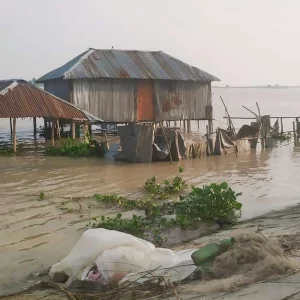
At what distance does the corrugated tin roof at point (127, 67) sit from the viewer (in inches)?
890

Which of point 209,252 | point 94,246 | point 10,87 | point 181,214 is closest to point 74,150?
point 10,87

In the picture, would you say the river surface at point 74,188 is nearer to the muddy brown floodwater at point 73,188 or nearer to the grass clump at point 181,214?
the muddy brown floodwater at point 73,188

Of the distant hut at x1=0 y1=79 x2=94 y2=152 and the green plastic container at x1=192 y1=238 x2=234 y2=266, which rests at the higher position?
the distant hut at x1=0 y1=79 x2=94 y2=152

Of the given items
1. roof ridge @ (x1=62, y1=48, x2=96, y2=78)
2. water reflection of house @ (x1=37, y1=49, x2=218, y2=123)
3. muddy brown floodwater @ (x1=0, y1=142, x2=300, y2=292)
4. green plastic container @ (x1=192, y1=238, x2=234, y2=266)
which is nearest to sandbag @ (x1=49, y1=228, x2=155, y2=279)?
green plastic container @ (x1=192, y1=238, x2=234, y2=266)

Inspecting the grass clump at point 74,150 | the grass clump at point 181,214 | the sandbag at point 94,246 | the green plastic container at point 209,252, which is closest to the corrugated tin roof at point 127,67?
the grass clump at point 74,150

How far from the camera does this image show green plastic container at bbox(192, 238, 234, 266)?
178 inches

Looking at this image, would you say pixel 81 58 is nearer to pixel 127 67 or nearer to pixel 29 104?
pixel 127 67

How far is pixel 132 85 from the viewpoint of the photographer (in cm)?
2378

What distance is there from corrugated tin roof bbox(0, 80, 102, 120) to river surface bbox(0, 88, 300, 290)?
1.81m

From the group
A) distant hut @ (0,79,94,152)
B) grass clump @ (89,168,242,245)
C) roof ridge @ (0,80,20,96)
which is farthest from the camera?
roof ridge @ (0,80,20,96)

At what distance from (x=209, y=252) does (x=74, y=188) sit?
8075 millimetres

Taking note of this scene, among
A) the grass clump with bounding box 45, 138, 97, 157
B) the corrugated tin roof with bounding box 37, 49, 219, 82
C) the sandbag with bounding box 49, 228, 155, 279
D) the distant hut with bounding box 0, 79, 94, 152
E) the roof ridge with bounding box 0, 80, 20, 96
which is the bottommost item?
the sandbag with bounding box 49, 228, 155, 279

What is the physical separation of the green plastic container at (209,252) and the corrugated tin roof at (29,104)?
14584mm

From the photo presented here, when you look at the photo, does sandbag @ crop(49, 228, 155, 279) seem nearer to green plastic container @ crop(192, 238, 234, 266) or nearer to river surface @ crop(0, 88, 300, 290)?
green plastic container @ crop(192, 238, 234, 266)
